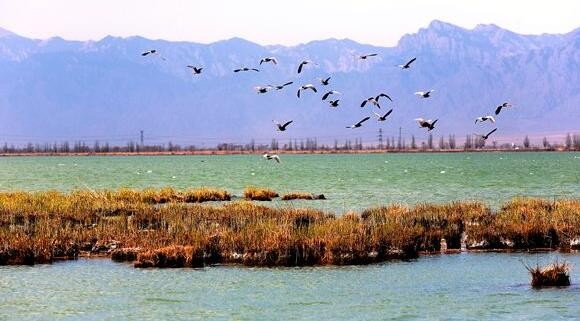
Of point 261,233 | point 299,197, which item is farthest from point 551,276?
point 299,197

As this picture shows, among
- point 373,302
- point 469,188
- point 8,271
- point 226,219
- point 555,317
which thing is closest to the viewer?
point 555,317

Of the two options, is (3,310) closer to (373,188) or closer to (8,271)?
(8,271)

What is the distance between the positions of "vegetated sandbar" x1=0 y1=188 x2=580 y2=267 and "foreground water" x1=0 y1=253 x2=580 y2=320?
66 cm

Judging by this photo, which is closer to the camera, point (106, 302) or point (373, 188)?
point (106, 302)

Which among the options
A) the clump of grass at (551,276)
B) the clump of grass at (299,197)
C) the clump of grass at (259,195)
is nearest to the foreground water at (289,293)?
the clump of grass at (551,276)

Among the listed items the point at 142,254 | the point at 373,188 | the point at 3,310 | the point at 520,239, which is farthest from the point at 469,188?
the point at 3,310

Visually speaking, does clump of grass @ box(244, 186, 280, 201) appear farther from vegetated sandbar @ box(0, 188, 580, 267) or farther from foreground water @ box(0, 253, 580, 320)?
foreground water @ box(0, 253, 580, 320)

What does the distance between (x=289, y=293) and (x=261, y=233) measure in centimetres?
499

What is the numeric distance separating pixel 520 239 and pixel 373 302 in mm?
10223

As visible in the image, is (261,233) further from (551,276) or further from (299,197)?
(299,197)

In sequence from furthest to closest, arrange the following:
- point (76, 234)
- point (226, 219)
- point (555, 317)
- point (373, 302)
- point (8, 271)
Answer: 1. point (226, 219)
2. point (76, 234)
3. point (8, 271)
4. point (373, 302)
5. point (555, 317)

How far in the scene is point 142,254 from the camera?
104 feet

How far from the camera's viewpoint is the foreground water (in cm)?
2577

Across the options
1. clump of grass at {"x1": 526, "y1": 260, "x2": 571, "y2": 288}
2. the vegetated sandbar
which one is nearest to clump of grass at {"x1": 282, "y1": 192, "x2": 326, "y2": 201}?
the vegetated sandbar
